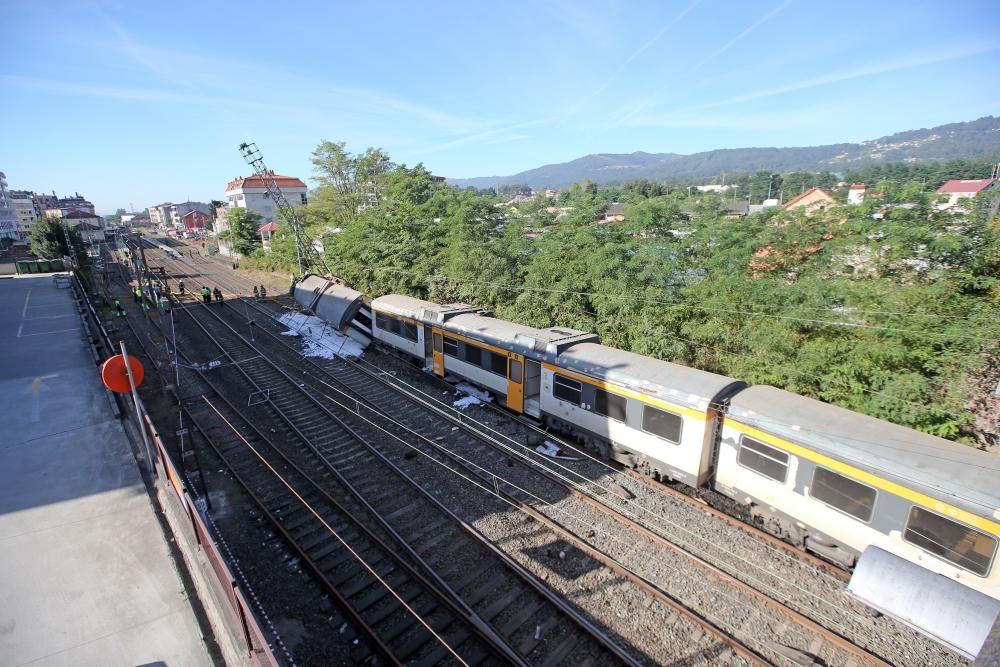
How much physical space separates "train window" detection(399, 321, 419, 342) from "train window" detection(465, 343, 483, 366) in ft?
11.5

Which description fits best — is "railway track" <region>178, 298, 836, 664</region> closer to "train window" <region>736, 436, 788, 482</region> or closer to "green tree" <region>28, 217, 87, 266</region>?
"train window" <region>736, 436, 788, 482</region>

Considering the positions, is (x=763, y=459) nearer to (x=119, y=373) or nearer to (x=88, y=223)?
(x=119, y=373)

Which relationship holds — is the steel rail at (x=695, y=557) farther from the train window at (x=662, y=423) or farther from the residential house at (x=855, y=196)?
the residential house at (x=855, y=196)

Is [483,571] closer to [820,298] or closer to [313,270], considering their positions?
[820,298]

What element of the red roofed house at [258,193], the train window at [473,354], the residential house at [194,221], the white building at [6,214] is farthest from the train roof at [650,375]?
the white building at [6,214]

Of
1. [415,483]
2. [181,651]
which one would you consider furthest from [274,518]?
[181,651]

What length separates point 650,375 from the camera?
435 inches

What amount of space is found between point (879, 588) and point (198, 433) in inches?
629

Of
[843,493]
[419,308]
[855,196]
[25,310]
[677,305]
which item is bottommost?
[843,493]

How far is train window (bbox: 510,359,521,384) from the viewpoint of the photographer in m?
14.0

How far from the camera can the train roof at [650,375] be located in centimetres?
1006

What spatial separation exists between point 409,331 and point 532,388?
7.05 meters

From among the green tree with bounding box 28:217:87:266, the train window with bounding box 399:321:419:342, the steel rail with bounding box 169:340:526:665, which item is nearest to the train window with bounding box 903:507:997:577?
the steel rail with bounding box 169:340:526:665

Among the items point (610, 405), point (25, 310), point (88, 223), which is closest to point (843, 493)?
point (610, 405)
